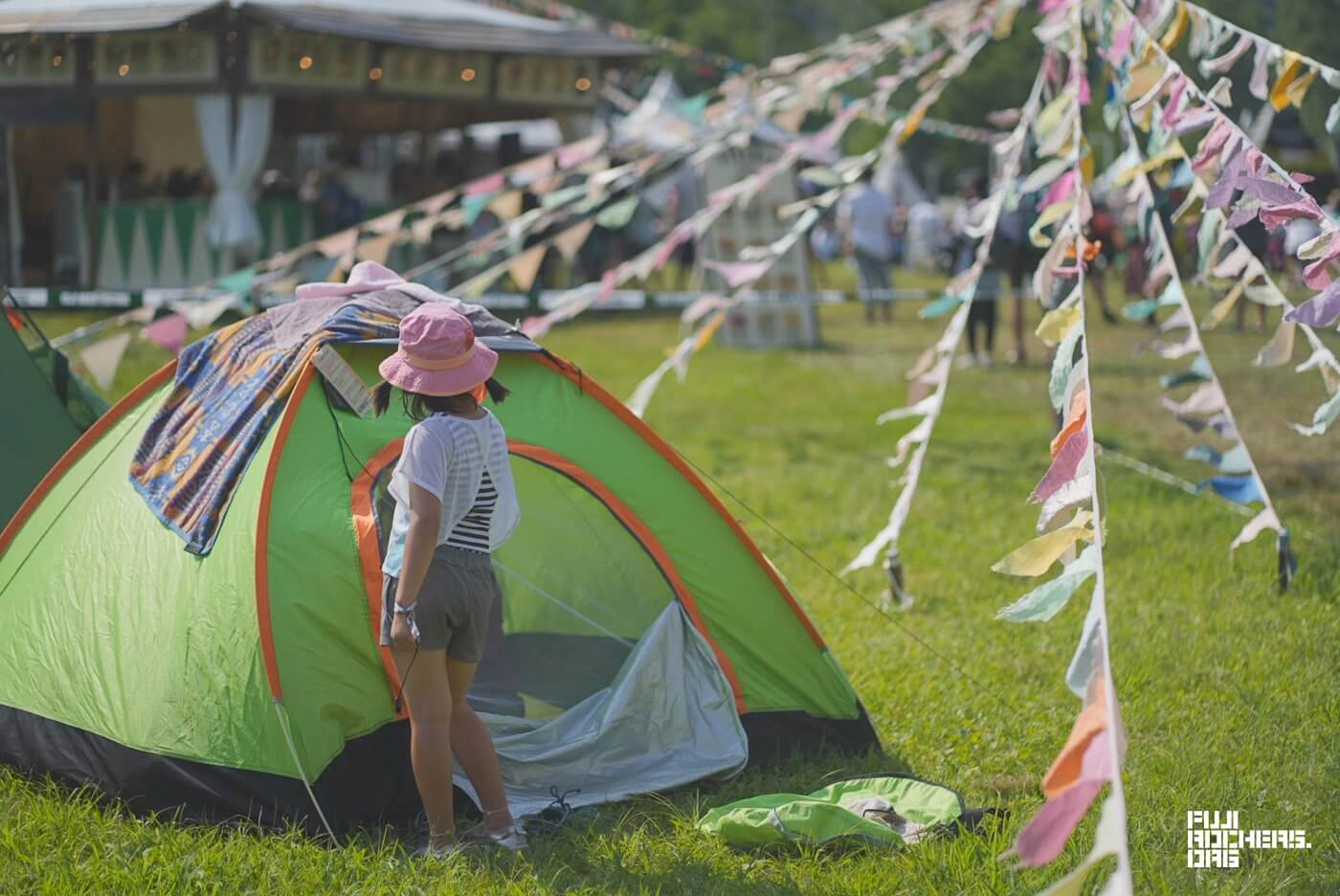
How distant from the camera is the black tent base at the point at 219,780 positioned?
3926 millimetres

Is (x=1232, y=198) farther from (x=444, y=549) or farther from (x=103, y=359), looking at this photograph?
(x=103, y=359)

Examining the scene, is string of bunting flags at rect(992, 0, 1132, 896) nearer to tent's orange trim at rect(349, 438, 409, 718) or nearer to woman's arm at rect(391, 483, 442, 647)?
woman's arm at rect(391, 483, 442, 647)

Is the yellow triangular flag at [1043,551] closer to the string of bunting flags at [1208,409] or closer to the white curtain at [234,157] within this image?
the string of bunting flags at [1208,409]

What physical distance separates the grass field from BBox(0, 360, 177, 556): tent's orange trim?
91 centimetres

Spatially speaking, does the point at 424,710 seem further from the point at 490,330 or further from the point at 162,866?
the point at 490,330

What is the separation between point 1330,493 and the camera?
8.19 metres

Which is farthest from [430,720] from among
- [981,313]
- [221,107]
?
[221,107]

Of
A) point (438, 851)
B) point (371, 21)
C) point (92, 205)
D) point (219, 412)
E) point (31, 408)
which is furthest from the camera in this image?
point (371, 21)

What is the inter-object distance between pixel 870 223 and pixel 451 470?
1272 cm

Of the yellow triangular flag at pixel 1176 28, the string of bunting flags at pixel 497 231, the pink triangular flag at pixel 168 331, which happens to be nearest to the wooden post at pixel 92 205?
the string of bunting flags at pixel 497 231

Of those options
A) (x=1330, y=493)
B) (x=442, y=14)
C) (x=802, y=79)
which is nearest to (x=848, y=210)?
(x=442, y=14)

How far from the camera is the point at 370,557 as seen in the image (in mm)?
4094

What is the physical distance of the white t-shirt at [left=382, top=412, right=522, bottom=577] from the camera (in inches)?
142

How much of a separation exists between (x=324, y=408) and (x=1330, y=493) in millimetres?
6055
